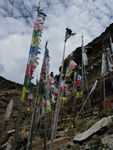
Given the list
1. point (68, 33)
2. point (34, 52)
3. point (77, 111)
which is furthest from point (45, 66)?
point (77, 111)

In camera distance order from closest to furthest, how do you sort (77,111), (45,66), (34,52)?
(34,52)
(45,66)
(77,111)

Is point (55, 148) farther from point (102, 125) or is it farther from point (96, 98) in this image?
point (96, 98)

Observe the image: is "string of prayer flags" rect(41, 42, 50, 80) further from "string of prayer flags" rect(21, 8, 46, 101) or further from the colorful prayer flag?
the colorful prayer flag

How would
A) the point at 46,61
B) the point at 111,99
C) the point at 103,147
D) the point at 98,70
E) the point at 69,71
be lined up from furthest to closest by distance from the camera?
the point at 98,70
the point at 111,99
the point at 69,71
the point at 46,61
the point at 103,147

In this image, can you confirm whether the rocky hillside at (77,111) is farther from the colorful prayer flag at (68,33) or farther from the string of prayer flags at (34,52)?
the colorful prayer flag at (68,33)

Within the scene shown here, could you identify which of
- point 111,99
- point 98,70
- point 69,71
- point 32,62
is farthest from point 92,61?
point 32,62

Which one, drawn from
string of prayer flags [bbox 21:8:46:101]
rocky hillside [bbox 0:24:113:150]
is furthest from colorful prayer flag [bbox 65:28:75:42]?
rocky hillside [bbox 0:24:113:150]

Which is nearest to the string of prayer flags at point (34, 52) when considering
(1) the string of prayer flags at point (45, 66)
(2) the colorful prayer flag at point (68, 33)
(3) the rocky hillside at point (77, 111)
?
(1) the string of prayer flags at point (45, 66)

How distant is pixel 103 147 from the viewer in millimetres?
8359

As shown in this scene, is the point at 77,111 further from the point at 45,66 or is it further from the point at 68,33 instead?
the point at 68,33

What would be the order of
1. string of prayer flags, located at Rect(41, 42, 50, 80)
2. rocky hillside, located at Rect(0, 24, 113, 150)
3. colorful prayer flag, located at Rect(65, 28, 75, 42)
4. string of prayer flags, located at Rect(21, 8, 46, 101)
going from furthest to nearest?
rocky hillside, located at Rect(0, 24, 113, 150), string of prayer flags, located at Rect(41, 42, 50, 80), colorful prayer flag, located at Rect(65, 28, 75, 42), string of prayer flags, located at Rect(21, 8, 46, 101)

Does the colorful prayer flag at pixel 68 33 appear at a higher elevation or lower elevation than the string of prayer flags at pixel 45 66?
higher

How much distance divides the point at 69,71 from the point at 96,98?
38.5 feet

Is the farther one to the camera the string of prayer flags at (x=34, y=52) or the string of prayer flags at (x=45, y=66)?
the string of prayer flags at (x=45, y=66)
